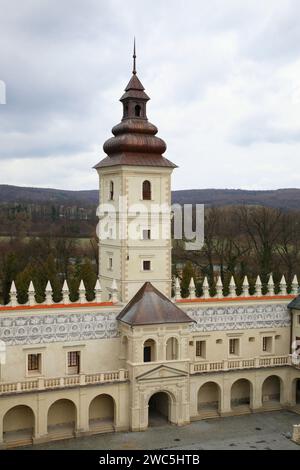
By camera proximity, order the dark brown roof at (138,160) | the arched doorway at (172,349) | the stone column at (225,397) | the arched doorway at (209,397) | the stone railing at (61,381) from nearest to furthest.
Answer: the stone railing at (61,381), the arched doorway at (172,349), the dark brown roof at (138,160), the stone column at (225,397), the arched doorway at (209,397)

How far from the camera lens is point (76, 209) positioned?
370 ft

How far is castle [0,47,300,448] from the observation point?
28.3 metres

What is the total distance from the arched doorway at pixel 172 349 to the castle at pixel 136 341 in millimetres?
53

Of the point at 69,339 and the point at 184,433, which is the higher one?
the point at 69,339

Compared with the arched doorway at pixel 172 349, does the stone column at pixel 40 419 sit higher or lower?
lower

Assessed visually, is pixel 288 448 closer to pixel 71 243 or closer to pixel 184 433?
pixel 184 433

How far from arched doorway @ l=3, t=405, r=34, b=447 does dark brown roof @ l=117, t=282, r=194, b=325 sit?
657cm

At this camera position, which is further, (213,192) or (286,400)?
(213,192)

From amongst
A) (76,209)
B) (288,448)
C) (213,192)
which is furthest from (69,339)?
(213,192)

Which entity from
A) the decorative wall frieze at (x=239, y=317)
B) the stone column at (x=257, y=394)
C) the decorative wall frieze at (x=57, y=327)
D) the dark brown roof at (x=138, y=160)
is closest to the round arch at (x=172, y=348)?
the decorative wall frieze at (x=239, y=317)

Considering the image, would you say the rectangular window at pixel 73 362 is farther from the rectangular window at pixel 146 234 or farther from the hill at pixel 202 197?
the hill at pixel 202 197

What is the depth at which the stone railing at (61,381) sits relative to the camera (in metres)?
27.0

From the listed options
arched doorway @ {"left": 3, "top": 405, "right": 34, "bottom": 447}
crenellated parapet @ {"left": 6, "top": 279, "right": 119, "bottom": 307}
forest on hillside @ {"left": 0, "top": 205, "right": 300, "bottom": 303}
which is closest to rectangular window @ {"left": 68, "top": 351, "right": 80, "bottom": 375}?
crenellated parapet @ {"left": 6, "top": 279, "right": 119, "bottom": 307}
